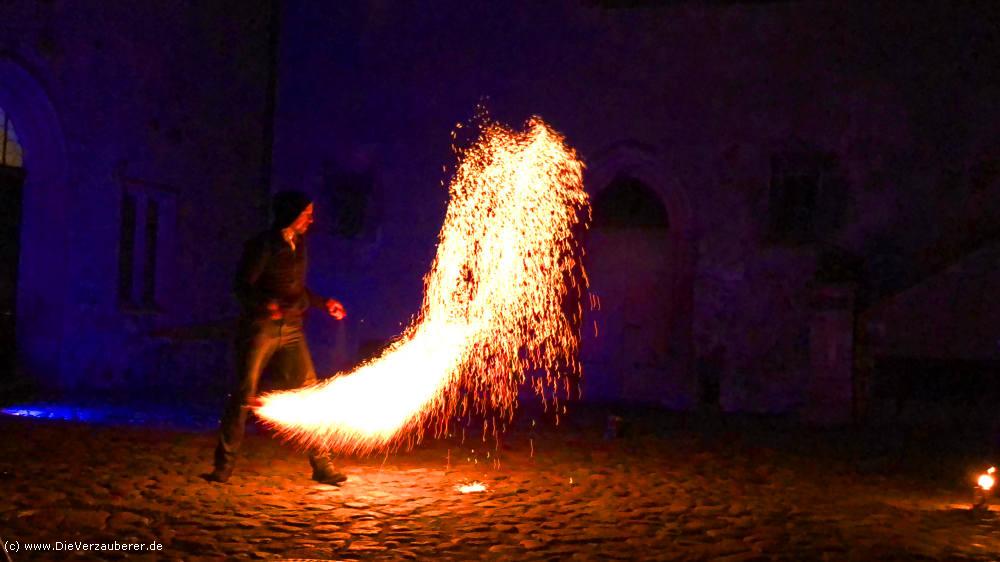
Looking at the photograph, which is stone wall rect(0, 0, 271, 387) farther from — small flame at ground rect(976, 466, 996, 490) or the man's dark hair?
small flame at ground rect(976, 466, 996, 490)

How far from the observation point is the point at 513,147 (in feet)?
49.1

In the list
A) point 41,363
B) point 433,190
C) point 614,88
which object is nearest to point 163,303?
point 41,363

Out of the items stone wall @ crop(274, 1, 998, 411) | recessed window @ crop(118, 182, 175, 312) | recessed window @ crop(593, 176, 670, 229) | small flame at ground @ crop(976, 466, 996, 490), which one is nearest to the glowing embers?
small flame at ground @ crop(976, 466, 996, 490)

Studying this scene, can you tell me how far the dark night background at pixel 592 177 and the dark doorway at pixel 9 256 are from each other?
3 cm

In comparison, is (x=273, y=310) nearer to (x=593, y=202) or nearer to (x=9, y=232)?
(x=9, y=232)

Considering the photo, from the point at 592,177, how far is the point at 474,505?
8.47m

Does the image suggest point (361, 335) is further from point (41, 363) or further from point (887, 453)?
point (887, 453)

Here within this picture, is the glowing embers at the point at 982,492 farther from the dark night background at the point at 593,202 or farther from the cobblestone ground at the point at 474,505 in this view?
the dark night background at the point at 593,202

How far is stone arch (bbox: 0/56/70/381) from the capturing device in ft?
40.6

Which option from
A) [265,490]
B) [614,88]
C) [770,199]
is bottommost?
[265,490]

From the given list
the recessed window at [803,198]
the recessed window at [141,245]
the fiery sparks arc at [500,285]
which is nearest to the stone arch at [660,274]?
the fiery sparks arc at [500,285]

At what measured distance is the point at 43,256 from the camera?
12438mm

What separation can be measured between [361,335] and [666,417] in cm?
503

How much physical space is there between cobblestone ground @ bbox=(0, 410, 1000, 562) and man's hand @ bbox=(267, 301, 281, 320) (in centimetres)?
127
